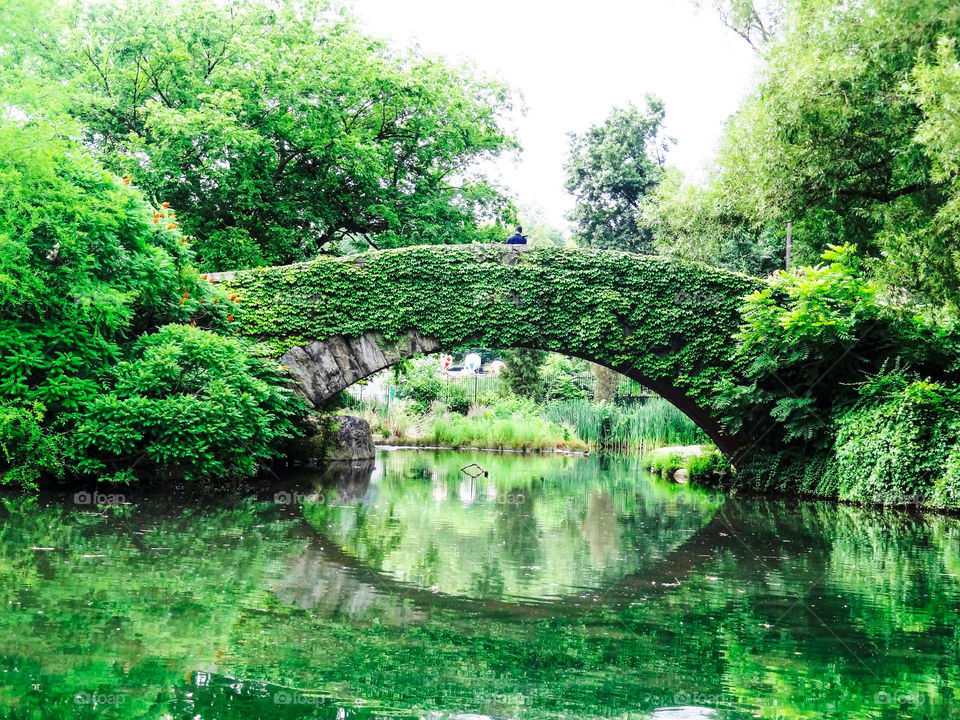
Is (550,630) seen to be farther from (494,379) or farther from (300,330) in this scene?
(494,379)

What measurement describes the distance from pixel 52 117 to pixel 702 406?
30.5ft

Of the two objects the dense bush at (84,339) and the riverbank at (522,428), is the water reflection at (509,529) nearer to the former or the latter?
the dense bush at (84,339)

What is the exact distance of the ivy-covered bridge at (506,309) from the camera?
12719 mm

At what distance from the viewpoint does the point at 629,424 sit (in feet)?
68.3

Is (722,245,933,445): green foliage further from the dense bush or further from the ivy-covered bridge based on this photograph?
the dense bush

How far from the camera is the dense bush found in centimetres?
891

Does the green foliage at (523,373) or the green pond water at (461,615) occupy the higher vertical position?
the green foliage at (523,373)

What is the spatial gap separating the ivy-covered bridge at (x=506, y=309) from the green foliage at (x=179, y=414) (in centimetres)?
183

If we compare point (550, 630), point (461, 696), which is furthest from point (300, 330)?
point (461, 696)

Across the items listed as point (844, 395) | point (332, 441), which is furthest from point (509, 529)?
point (332, 441)

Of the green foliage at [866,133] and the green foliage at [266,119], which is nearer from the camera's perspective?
the green foliage at [866,133]

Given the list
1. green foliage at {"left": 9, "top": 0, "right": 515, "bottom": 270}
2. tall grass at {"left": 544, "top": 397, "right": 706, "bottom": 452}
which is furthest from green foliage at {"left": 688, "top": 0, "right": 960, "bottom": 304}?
green foliage at {"left": 9, "top": 0, "right": 515, "bottom": 270}

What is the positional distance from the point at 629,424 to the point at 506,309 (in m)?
8.49

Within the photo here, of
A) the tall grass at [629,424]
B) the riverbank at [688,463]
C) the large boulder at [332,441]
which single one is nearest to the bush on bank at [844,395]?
the riverbank at [688,463]
